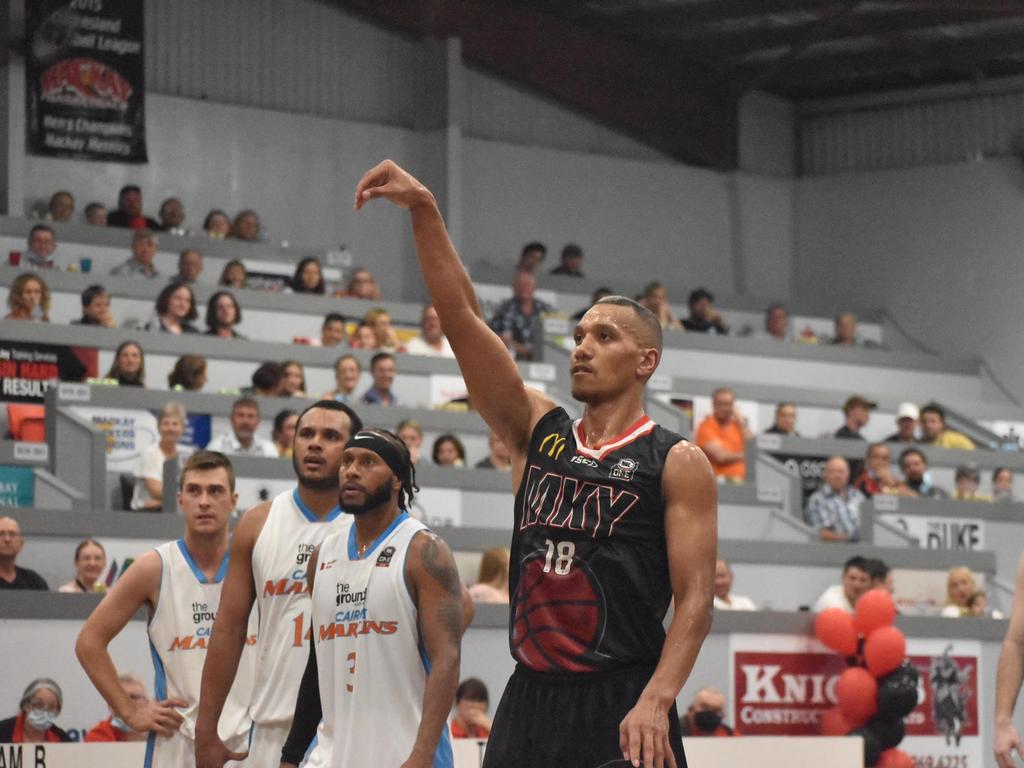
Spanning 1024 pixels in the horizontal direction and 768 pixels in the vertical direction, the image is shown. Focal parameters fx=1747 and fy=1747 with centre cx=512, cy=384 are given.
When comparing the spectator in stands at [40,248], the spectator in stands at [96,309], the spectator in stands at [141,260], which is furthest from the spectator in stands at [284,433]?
the spectator in stands at [40,248]

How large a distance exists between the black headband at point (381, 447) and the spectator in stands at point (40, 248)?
964cm

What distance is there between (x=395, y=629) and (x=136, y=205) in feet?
38.2

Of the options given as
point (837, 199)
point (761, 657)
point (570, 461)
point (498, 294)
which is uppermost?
point (837, 199)

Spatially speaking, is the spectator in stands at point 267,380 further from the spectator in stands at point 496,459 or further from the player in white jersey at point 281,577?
the player in white jersey at point 281,577

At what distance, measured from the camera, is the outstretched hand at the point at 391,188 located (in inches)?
163

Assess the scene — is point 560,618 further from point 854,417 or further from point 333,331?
point 854,417

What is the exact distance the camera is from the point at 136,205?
16328 mm

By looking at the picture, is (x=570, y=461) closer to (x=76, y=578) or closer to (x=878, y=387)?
(x=76, y=578)

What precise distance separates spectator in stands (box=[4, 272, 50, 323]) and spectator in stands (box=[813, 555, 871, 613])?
5.85 m

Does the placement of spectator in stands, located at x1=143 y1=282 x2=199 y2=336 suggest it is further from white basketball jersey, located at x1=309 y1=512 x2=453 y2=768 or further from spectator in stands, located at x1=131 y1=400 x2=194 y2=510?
white basketball jersey, located at x1=309 y1=512 x2=453 y2=768

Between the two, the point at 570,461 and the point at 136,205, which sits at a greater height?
the point at 136,205

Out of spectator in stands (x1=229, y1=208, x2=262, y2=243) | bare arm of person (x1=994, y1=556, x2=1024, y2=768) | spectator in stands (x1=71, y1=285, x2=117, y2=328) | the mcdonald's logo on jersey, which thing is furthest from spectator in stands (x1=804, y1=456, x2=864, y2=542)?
the mcdonald's logo on jersey

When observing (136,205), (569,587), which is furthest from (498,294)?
(569,587)

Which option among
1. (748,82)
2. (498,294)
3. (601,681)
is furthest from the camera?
(748,82)
